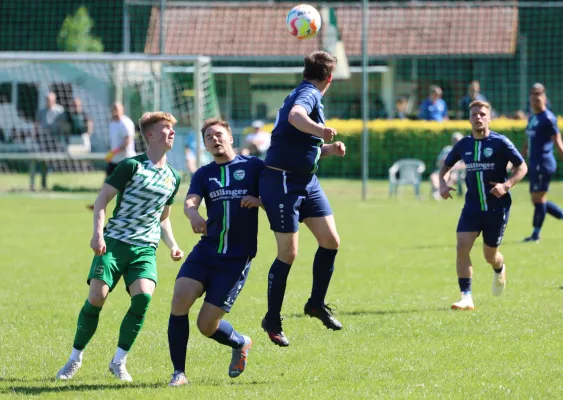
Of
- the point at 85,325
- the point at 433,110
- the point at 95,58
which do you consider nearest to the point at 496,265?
the point at 85,325

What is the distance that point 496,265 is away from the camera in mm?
10023

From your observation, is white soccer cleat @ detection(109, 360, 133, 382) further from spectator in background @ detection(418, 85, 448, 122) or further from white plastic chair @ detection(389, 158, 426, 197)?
spectator in background @ detection(418, 85, 448, 122)

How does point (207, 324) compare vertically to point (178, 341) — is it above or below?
above

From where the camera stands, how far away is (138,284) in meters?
7.01

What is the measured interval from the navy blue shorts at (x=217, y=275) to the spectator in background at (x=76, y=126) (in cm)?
1941

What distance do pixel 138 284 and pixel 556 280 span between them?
229 inches

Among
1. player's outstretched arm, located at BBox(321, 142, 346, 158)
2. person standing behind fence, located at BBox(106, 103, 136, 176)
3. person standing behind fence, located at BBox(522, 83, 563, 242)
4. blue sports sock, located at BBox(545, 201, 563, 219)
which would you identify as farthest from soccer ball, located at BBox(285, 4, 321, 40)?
person standing behind fence, located at BBox(106, 103, 136, 176)

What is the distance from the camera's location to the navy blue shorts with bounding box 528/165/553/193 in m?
15.1

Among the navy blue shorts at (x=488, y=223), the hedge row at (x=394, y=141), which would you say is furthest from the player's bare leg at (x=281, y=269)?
the hedge row at (x=394, y=141)

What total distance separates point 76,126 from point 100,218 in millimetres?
21391

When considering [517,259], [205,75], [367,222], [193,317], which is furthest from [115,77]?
[193,317]

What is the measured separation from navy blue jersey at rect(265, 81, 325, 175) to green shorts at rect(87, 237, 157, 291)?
1176 mm

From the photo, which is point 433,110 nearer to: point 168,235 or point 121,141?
point 121,141

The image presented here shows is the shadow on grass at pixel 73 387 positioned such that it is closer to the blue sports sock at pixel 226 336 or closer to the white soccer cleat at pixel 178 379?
the white soccer cleat at pixel 178 379
